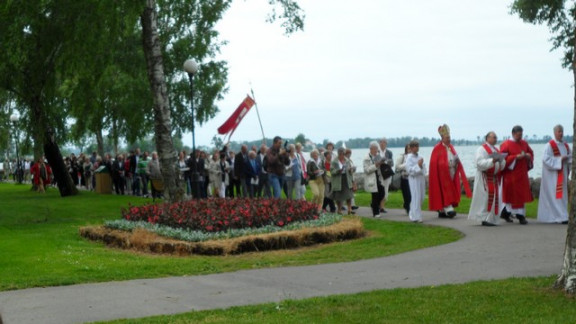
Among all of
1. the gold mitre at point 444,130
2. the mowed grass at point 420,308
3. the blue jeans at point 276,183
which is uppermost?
the gold mitre at point 444,130

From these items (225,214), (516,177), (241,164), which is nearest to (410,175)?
(516,177)

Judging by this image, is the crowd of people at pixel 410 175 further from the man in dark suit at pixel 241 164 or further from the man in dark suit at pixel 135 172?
the man in dark suit at pixel 135 172

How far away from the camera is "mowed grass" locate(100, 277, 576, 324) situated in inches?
307

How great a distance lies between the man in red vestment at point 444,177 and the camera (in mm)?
19453

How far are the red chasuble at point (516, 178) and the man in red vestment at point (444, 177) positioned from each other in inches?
58.7

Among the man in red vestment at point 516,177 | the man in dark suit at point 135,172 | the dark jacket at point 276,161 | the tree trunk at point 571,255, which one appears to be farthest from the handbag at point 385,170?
the man in dark suit at point 135,172

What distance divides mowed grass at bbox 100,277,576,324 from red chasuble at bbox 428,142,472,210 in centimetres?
1012

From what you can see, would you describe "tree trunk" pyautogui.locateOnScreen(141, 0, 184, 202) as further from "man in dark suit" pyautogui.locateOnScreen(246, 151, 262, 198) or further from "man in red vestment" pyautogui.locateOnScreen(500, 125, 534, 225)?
"man in red vestment" pyautogui.locateOnScreen(500, 125, 534, 225)

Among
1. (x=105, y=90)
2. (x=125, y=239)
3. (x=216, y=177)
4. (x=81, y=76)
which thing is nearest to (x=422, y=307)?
(x=125, y=239)

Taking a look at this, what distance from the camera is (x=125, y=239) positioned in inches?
613

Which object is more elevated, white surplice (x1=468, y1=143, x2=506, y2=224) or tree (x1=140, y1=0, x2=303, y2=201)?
tree (x1=140, y1=0, x2=303, y2=201)

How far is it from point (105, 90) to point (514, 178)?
40.2 ft

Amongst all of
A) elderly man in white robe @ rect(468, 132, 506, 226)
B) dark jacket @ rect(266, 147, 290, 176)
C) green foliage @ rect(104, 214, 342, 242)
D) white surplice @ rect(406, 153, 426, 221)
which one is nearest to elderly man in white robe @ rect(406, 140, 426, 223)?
white surplice @ rect(406, 153, 426, 221)

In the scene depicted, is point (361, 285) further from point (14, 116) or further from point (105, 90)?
point (14, 116)
